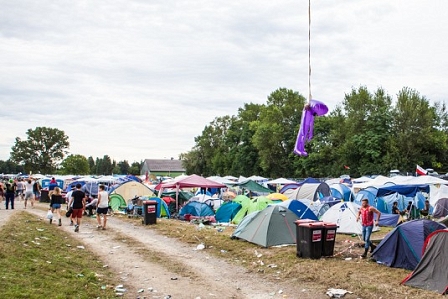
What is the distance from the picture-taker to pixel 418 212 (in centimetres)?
2102

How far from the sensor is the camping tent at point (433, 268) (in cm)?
836

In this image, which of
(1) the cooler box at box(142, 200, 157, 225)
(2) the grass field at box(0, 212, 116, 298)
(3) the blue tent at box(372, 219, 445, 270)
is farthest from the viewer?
(1) the cooler box at box(142, 200, 157, 225)

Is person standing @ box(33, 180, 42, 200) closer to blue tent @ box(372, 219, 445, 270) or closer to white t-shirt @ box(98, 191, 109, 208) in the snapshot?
white t-shirt @ box(98, 191, 109, 208)

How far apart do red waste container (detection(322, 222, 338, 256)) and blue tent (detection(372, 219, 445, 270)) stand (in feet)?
4.10

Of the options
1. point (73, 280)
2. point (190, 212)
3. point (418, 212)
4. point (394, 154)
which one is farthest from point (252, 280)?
point (394, 154)

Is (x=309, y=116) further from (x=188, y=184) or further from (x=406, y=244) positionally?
(x=188, y=184)

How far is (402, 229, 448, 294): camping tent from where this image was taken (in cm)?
836

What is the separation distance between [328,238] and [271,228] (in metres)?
2.20

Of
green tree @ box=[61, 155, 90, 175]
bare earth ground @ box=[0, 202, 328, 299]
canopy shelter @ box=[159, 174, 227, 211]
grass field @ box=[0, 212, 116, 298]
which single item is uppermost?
green tree @ box=[61, 155, 90, 175]

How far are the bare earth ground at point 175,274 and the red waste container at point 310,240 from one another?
187 cm

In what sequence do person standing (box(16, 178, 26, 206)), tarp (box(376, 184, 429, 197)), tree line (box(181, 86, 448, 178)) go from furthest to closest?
1. tree line (box(181, 86, 448, 178))
2. person standing (box(16, 178, 26, 206))
3. tarp (box(376, 184, 429, 197))

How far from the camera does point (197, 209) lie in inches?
835

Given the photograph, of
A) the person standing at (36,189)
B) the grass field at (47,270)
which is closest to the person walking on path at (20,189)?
the person standing at (36,189)

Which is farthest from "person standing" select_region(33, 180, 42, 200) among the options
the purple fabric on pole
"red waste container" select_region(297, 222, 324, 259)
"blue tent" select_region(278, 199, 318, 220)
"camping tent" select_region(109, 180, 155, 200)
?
"red waste container" select_region(297, 222, 324, 259)
